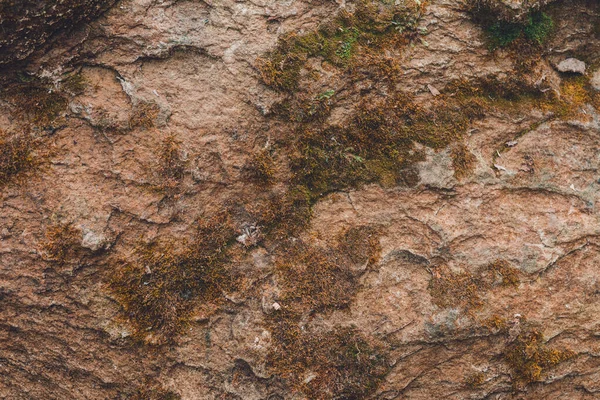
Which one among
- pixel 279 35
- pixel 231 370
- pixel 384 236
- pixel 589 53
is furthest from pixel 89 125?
pixel 589 53

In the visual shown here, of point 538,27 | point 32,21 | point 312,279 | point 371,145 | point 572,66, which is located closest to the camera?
point 32,21

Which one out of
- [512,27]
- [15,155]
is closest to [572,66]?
[512,27]

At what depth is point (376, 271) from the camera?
388 centimetres

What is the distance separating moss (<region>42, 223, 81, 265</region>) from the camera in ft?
11.8

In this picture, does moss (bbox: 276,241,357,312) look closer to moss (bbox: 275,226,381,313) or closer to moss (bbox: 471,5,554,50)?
moss (bbox: 275,226,381,313)

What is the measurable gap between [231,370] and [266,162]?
1.55 meters

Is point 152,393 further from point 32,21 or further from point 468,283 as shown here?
point 32,21

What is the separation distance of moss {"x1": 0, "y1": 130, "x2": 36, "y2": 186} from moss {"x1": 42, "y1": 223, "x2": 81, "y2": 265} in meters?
0.47

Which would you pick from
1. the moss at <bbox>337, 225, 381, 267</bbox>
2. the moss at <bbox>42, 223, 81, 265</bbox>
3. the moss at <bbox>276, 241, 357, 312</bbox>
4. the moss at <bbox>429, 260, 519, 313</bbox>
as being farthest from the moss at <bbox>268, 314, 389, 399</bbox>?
the moss at <bbox>42, 223, 81, 265</bbox>

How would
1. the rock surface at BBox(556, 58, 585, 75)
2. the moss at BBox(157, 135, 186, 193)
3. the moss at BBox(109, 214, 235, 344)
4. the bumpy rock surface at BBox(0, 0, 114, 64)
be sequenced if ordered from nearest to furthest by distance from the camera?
1. the bumpy rock surface at BBox(0, 0, 114, 64)
2. the moss at BBox(109, 214, 235, 344)
3. the moss at BBox(157, 135, 186, 193)
4. the rock surface at BBox(556, 58, 585, 75)

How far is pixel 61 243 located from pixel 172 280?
803 millimetres

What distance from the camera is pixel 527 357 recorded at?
389 centimetres

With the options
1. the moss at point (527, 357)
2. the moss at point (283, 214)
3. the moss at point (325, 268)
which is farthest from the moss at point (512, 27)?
the moss at point (527, 357)

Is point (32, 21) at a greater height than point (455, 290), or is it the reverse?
point (32, 21)
